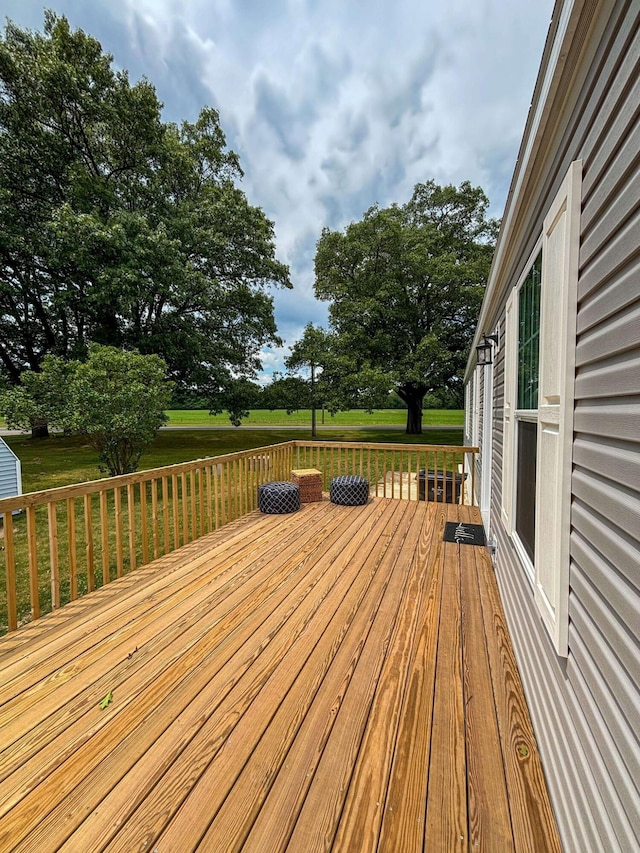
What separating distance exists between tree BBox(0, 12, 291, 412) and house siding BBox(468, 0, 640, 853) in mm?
10828

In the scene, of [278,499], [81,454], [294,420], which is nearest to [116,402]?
[278,499]

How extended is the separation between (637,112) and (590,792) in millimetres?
1784

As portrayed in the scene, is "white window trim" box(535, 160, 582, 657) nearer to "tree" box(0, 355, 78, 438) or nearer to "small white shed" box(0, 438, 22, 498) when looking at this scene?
"small white shed" box(0, 438, 22, 498)

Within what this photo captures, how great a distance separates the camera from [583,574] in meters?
1.17

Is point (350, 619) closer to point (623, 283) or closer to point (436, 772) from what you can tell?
point (436, 772)

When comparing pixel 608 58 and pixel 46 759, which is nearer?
pixel 608 58

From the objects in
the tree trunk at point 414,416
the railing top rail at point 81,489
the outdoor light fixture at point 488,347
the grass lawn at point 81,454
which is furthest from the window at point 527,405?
the tree trunk at point 414,416

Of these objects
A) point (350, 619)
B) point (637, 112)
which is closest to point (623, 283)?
point (637, 112)

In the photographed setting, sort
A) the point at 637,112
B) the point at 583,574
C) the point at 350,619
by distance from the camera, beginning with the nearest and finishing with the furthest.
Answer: the point at 637,112, the point at 583,574, the point at 350,619

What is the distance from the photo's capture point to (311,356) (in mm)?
15273

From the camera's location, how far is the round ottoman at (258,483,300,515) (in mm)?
5094

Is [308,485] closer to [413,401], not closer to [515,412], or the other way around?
[515,412]

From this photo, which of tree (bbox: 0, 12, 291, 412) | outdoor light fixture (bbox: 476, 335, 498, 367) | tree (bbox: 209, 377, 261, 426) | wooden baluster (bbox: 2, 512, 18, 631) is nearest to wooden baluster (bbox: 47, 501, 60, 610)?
wooden baluster (bbox: 2, 512, 18, 631)

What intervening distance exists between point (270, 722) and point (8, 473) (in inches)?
250
